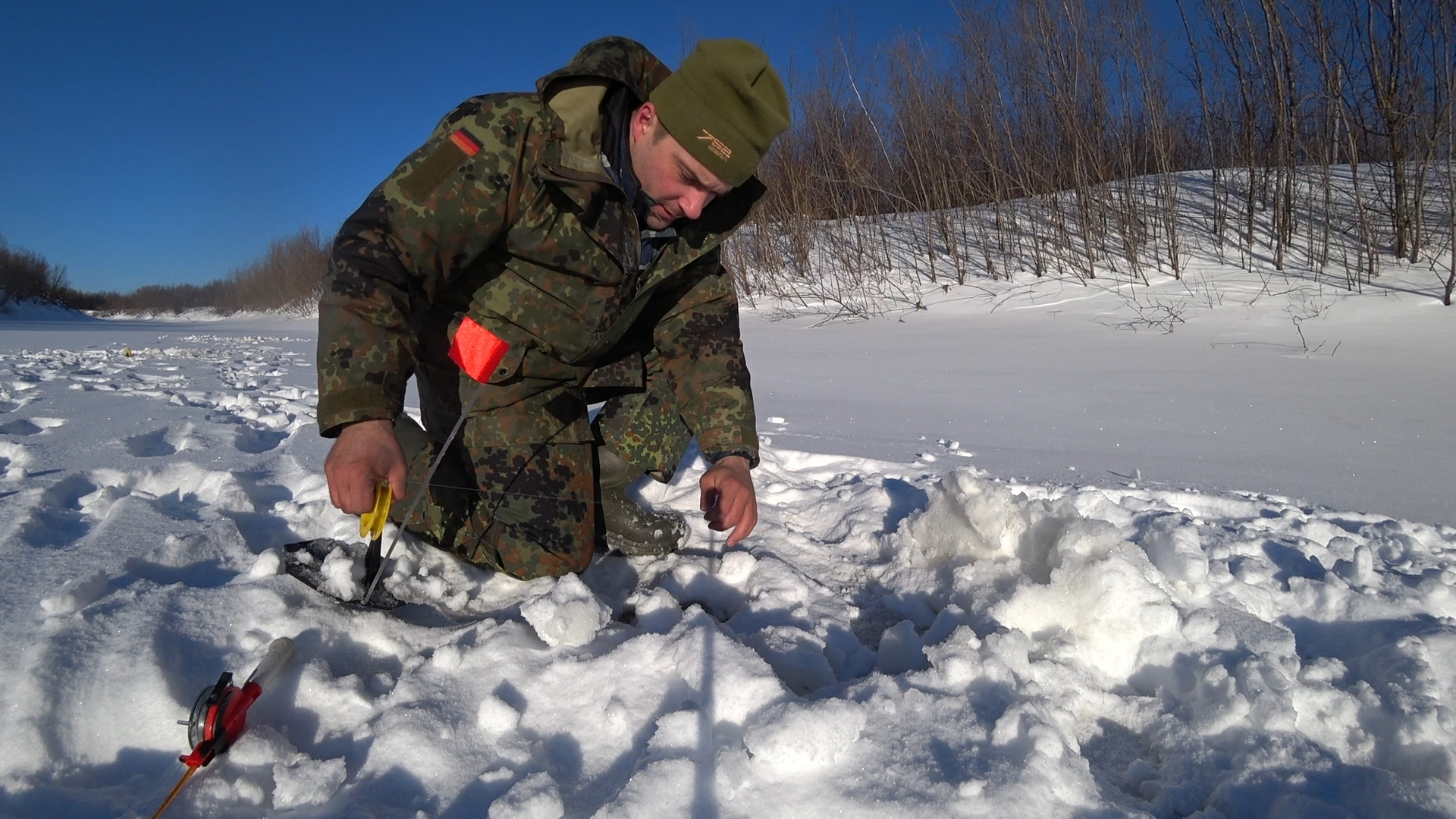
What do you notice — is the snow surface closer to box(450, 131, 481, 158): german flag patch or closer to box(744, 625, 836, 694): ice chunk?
box(744, 625, 836, 694): ice chunk

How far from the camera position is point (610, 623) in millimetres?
1419

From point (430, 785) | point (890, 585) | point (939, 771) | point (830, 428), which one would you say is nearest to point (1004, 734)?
point (939, 771)

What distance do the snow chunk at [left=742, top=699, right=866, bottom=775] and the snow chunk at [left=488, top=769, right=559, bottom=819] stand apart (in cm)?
26

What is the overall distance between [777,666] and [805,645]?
0.09 meters

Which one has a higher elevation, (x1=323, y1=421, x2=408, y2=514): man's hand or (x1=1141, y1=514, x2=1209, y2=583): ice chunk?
(x1=323, y1=421, x2=408, y2=514): man's hand

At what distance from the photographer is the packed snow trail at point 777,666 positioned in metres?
0.95

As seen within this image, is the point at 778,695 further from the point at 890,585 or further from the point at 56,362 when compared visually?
the point at 56,362

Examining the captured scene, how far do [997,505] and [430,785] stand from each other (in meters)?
1.24

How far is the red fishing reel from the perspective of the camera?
94cm

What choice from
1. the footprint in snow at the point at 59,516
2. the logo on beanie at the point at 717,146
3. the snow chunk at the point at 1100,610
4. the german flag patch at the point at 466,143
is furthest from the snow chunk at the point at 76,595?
the snow chunk at the point at 1100,610

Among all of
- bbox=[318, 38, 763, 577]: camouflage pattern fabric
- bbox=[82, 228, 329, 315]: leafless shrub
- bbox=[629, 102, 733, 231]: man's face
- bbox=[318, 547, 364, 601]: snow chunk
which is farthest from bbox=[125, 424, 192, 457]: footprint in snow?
bbox=[82, 228, 329, 315]: leafless shrub

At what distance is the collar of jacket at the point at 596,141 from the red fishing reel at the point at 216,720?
108cm

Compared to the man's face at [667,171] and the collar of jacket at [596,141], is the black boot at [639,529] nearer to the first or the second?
the collar of jacket at [596,141]

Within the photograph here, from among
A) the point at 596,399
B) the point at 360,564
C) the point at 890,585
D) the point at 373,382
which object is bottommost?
the point at 890,585
